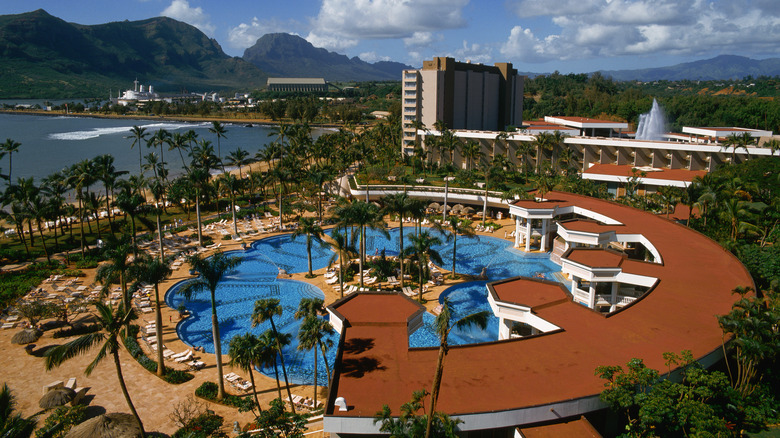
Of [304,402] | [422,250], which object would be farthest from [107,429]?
[422,250]

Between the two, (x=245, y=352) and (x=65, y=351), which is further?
(x=245, y=352)

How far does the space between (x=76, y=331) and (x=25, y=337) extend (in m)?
2.41

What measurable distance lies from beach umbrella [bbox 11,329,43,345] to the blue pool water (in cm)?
751

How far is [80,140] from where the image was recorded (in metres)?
129

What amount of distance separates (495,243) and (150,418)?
33.5 meters

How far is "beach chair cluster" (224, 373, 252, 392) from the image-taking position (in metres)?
23.7

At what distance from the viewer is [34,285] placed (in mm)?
35094

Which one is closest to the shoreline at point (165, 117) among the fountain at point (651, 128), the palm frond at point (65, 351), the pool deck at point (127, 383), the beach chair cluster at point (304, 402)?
the fountain at point (651, 128)

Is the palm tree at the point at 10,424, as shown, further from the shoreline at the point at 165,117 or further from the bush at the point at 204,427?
the shoreline at the point at 165,117

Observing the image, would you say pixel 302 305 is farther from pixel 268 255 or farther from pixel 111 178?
pixel 111 178

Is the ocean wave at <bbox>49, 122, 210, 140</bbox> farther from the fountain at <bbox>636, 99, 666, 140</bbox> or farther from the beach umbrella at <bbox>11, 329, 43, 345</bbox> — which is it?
the fountain at <bbox>636, 99, 666, 140</bbox>

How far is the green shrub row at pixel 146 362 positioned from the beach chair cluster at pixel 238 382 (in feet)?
6.06

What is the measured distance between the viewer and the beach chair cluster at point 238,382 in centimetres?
2367

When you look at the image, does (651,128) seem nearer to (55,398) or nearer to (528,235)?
(528,235)
